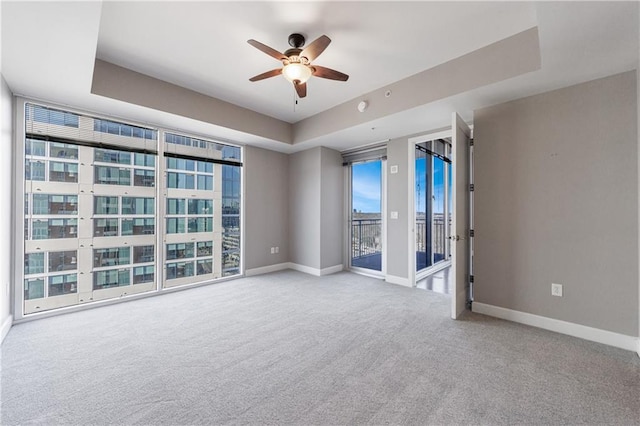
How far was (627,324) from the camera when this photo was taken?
7.66 feet

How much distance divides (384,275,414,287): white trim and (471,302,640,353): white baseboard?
1.14 meters

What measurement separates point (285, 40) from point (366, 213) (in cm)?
359

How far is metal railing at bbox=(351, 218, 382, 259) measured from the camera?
547 centimetres

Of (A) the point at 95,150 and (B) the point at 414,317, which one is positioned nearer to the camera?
(B) the point at 414,317

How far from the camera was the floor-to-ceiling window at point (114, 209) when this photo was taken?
10.1 feet

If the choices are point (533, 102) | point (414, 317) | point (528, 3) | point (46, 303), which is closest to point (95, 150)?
point (46, 303)

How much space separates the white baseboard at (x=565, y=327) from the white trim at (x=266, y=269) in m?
3.50

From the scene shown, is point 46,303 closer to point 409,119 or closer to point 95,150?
point 95,150

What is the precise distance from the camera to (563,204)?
267 centimetres

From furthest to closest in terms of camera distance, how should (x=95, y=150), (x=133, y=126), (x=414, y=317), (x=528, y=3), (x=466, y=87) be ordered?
(x=133, y=126) < (x=95, y=150) < (x=414, y=317) < (x=466, y=87) < (x=528, y=3)

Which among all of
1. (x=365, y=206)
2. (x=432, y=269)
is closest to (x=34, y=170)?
(x=365, y=206)

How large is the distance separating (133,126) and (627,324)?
19.6 ft

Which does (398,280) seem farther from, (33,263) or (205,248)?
(33,263)

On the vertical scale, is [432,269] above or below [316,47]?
below
